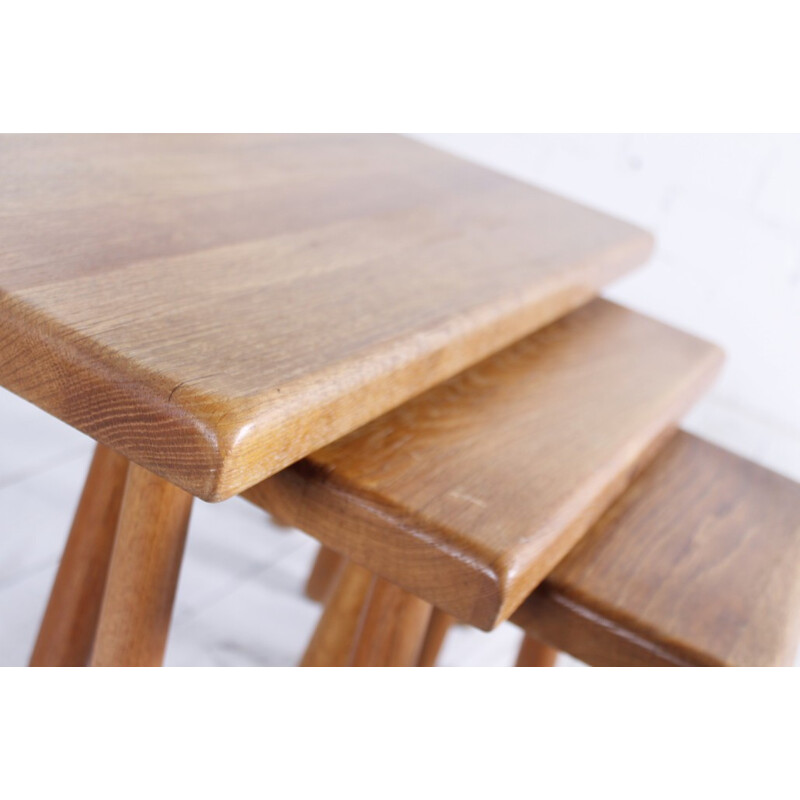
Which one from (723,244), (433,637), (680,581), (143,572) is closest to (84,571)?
(143,572)

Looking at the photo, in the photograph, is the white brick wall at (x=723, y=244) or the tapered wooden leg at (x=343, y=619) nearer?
the tapered wooden leg at (x=343, y=619)

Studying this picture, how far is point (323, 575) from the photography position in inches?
49.5

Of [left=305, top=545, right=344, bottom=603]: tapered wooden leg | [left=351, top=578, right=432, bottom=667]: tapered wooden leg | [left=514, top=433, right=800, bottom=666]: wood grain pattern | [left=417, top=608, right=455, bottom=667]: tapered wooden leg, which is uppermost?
[left=514, top=433, right=800, bottom=666]: wood grain pattern

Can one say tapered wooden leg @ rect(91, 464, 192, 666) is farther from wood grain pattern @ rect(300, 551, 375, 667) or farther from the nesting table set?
wood grain pattern @ rect(300, 551, 375, 667)

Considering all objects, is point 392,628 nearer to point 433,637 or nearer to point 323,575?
point 433,637

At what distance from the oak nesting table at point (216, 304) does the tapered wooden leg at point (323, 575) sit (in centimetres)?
44

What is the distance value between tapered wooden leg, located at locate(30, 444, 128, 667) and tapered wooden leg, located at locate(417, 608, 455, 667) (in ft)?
1.04

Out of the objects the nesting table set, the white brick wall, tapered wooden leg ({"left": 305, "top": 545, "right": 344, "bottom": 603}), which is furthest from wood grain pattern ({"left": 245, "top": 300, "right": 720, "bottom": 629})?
the white brick wall

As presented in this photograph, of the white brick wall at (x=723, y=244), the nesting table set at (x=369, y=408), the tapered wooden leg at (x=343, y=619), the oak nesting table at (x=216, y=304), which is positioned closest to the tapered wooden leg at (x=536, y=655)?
the nesting table set at (x=369, y=408)

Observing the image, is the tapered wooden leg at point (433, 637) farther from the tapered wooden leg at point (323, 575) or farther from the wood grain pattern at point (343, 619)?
the tapered wooden leg at point (323, 575)

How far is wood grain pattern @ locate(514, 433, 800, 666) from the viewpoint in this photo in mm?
629

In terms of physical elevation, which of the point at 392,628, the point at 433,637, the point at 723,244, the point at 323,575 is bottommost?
the point at 323,575

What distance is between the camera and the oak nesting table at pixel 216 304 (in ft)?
1.48

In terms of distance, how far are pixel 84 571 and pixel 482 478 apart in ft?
1.23
